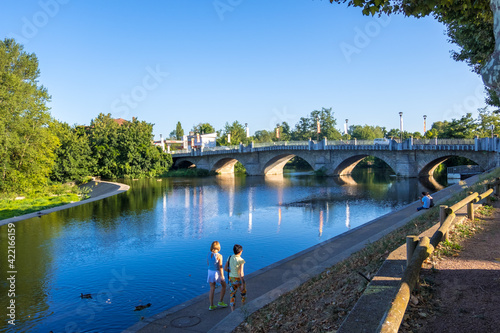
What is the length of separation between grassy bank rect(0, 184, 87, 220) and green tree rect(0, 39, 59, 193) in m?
1.30

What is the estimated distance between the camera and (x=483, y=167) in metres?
45.7

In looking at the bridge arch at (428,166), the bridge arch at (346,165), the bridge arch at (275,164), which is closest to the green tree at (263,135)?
the bridge arch at (275,164)

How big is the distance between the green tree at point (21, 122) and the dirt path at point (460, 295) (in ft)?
106

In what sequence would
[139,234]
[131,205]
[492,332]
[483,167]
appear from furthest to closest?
[483,167] → [131,205] → [139,234] → [492,332]

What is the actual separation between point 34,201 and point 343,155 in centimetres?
4307

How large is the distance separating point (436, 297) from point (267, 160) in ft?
206

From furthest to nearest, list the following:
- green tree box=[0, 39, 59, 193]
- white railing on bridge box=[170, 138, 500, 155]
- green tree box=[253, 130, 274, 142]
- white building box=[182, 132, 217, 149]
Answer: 1. green tree box=[253, 130, 274, 142]
2. white building box=[182, 132, 217, 149]
3. white railing on bridge box=[170, 138, 500, 155]
4. green tree box=[0, 39, 59, 193]

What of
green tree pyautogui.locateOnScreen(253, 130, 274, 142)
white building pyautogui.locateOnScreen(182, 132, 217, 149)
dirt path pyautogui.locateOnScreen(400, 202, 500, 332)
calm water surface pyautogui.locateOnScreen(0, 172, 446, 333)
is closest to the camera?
dirt path pyautogui.locateOnScreen(400, 202, 500, 332)

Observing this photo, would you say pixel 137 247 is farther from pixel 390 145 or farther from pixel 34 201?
pixel 390 145

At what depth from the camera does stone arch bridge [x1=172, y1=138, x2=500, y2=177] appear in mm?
45844

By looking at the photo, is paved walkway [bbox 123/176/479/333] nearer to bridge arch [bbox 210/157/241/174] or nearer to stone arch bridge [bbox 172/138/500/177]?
stone arch bridge [bbox 172/138/500/177]

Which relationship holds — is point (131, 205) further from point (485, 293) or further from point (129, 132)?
point (129, 132)

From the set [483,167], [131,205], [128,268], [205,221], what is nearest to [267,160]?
[483,167]

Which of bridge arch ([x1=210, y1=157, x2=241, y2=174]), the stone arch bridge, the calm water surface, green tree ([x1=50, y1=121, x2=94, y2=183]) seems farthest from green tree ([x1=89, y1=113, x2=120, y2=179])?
the calm water surface
